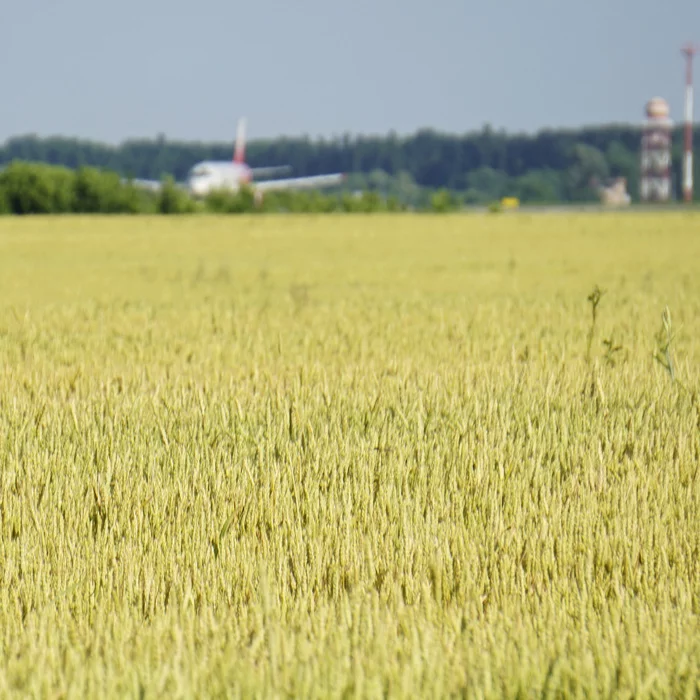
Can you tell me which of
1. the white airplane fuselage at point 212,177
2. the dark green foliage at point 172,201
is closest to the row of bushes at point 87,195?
the dark green foliage at point 172,201

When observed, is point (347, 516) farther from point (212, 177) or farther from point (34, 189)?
point (212, 177)

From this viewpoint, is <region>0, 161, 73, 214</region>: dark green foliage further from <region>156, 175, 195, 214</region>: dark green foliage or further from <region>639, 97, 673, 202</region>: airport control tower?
<region>639, 97, 673, 202</region>: airport control tower

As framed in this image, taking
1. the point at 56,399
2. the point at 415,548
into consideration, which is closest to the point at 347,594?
the point at 415,548

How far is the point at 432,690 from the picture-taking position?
2.30 m

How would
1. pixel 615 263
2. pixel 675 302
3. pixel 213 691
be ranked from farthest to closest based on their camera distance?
1. pixel 615 263
2. pixel 675 302
3. pixel 213 691

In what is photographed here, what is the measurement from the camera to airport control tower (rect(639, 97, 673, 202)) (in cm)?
12250

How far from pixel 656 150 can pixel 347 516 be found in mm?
128206

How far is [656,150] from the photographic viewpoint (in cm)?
12606

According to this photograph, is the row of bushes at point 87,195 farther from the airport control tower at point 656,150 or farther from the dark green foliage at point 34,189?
the airport control tower at point 656,150

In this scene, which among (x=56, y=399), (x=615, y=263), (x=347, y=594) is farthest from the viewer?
(x=615, y=263)

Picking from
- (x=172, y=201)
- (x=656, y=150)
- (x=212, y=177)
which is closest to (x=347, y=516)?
(x=172, y=201)

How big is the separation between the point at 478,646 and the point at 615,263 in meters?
16.8

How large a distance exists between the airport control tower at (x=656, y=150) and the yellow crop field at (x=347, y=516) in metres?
120

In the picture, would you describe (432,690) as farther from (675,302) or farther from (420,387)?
(675,302)
